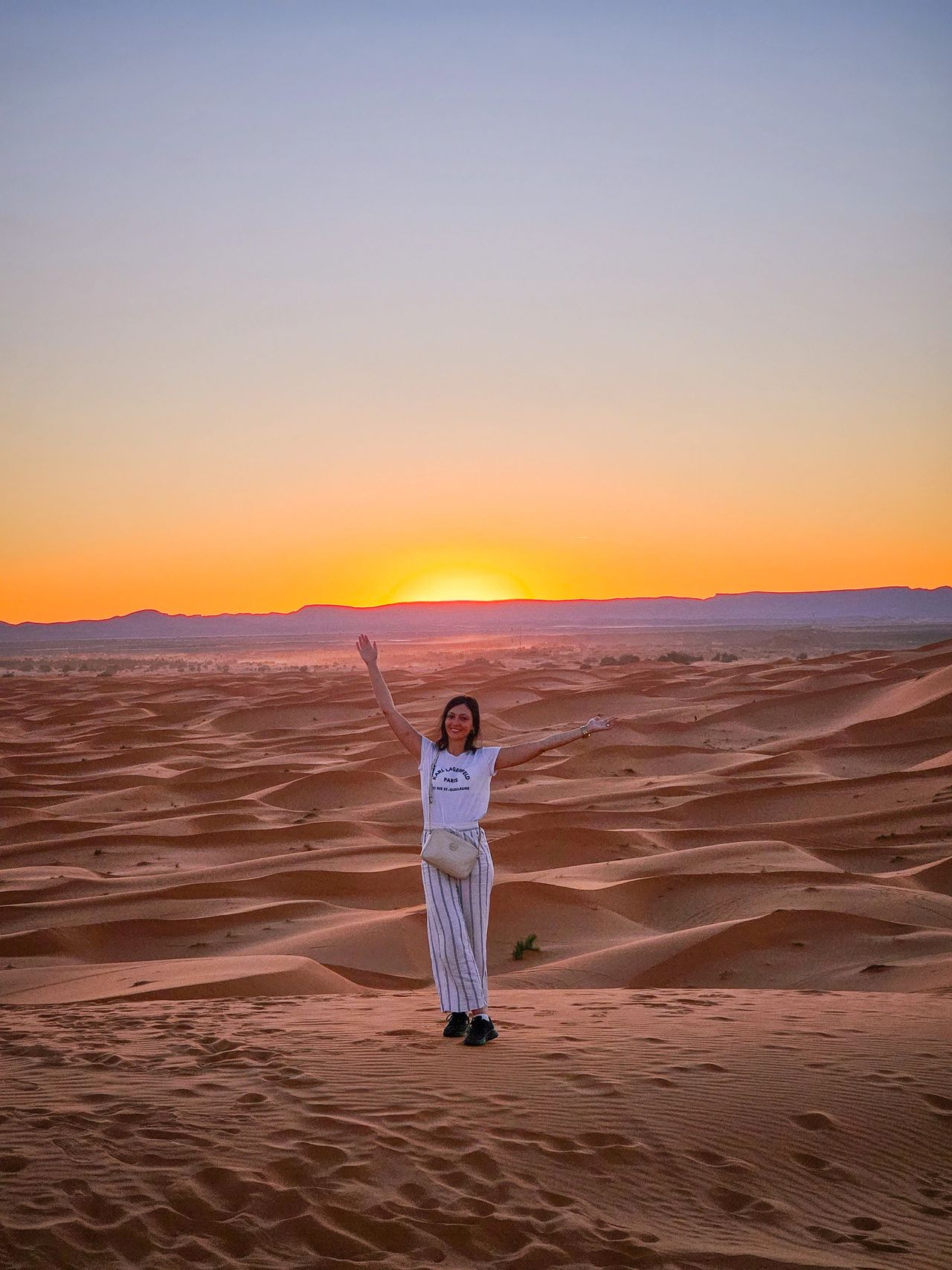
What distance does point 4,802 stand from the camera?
16016mm

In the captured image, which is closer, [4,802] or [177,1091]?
[177,1091]

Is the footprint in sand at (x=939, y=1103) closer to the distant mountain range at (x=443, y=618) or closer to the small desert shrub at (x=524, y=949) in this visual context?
the small desert shrub at (x=524, y=949)

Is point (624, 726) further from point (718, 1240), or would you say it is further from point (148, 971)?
point (718, 1240)

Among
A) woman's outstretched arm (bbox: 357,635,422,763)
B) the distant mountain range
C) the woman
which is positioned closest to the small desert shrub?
the woman

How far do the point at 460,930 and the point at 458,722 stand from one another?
3.10 feet

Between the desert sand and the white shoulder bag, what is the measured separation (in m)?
0.80

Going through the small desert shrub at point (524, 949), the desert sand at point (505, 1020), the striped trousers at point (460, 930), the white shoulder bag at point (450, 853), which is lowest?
the small desert shrub at point (524, 949)

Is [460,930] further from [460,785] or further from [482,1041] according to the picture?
[460,785]

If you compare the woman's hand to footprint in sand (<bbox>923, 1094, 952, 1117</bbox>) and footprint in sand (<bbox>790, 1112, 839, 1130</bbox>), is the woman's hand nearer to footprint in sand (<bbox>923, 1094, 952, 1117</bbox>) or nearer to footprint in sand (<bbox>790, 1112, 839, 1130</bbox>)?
footprint in sand (<bbox>790, 1112, 839, 1130</bbox>)

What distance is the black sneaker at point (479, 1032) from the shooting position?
17.7 feet

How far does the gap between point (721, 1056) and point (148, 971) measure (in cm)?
432

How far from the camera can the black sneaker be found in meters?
5.39

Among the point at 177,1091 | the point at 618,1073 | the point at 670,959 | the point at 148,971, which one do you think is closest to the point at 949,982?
the point at 670,959

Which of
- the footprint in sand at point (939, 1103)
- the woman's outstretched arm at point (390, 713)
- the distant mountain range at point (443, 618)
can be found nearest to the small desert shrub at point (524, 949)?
the woman's outstretched arm at point (390, 713)
